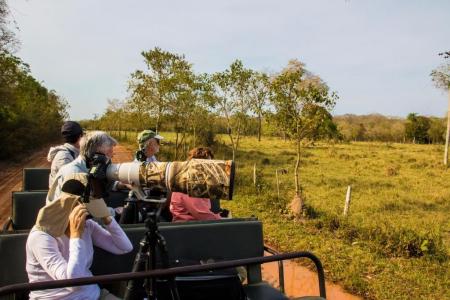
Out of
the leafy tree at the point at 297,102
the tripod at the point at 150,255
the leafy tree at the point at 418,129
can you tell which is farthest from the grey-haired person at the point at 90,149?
the leafy tree at the point at 418,129

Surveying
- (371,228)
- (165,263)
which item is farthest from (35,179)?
(371,228)

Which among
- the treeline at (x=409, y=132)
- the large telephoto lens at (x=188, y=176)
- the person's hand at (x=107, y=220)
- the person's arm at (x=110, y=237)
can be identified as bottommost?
the person's arm at (x=110, y=237)

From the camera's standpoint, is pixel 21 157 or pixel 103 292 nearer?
pixel 103 292

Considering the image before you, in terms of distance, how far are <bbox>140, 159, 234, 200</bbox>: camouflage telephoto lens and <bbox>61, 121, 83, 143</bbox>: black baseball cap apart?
2.60 m

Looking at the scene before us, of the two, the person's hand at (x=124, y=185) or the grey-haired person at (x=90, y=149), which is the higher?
the grey-haired person at (x=90, y=149)

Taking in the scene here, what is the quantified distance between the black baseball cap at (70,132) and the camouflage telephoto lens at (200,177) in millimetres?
2601

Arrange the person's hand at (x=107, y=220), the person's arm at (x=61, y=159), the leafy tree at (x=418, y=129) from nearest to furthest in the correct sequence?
the person's hand at (x=107, y=220), the person's arm at (x=61, y=159), the leafy tree at (x=418, y=129)

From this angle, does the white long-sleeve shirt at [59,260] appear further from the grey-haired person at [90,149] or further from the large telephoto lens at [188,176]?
the large telephoto lens at [188,176]

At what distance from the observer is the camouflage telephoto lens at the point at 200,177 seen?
1.79m

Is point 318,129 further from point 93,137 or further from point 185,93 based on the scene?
point 185,93

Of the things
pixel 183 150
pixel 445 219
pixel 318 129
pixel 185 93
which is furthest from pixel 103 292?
pixel 183 150

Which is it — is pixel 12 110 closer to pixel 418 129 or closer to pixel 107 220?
pixel 107 220

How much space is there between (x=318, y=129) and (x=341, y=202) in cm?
255

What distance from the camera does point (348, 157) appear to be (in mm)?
24672
